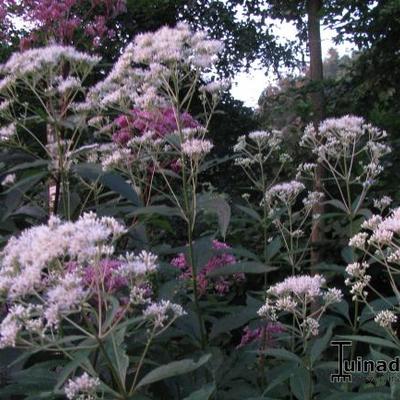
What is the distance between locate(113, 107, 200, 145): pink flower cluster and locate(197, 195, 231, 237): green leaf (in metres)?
0.49

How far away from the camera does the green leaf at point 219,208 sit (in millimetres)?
2662

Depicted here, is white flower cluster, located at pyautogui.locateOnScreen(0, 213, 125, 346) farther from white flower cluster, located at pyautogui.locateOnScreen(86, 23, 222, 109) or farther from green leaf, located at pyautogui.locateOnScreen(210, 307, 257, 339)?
white flower cluster, located at pyautogui.locateOnScreen(86, 23, 222, 109)

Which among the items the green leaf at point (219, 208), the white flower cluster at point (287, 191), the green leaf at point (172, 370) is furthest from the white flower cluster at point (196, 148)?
the green leaf at point (172, 370)

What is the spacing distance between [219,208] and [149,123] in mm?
769

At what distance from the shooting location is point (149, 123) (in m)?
3.28

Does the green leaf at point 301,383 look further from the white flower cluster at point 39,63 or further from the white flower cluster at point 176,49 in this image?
the white flower cluster at point 39,63

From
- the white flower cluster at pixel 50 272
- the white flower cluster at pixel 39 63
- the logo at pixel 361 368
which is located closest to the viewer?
the white flower cluster at pixel 50 272

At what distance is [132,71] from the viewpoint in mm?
3234

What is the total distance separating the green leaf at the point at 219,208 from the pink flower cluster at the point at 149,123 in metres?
0.49

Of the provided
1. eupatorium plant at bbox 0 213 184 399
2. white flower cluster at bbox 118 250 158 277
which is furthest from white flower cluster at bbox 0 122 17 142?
white flower cluster at bbox 118 250 158 277

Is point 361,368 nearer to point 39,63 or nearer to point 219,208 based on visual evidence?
point 219,208

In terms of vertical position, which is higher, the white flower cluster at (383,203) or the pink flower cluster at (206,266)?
the white flower cluster at (383,203)

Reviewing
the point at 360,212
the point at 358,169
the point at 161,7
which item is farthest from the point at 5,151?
the point at 161,7

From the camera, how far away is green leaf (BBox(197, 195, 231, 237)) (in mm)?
2662
